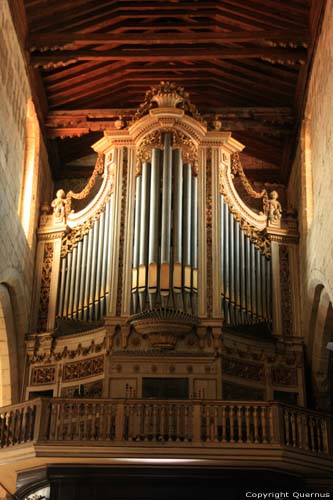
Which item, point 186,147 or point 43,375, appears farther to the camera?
A: point 186,147

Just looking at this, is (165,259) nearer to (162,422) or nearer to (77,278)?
(77,278)

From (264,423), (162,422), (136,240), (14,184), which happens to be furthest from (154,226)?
(264,423)

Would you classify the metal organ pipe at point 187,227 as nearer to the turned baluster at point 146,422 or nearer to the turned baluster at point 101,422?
the turned baluster at point 146,422

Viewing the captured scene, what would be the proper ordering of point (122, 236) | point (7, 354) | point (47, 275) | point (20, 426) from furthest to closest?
point (47, 275)
point (122, 236)
point (7, 354)
point (20, 426)

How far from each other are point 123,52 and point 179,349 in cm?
661

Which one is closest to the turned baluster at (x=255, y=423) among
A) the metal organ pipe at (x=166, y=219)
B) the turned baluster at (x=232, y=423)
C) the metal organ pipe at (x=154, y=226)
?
the turned baluster at (x=232, y=423)

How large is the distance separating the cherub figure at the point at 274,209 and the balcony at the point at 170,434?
5409mm

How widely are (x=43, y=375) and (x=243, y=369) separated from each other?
13.3 ft

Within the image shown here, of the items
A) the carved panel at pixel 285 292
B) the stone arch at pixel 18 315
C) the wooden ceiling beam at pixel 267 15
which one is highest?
the wooden ceiling beam at pixel 267 15

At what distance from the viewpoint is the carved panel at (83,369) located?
18391 mm

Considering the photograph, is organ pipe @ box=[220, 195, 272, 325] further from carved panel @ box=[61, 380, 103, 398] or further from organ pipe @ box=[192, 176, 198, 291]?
carved panel @ box=[61, 380, 103, 398]

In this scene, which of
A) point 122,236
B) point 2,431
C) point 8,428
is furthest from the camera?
point 122,236

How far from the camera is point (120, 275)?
18922 mm

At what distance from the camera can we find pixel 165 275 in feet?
60.4
